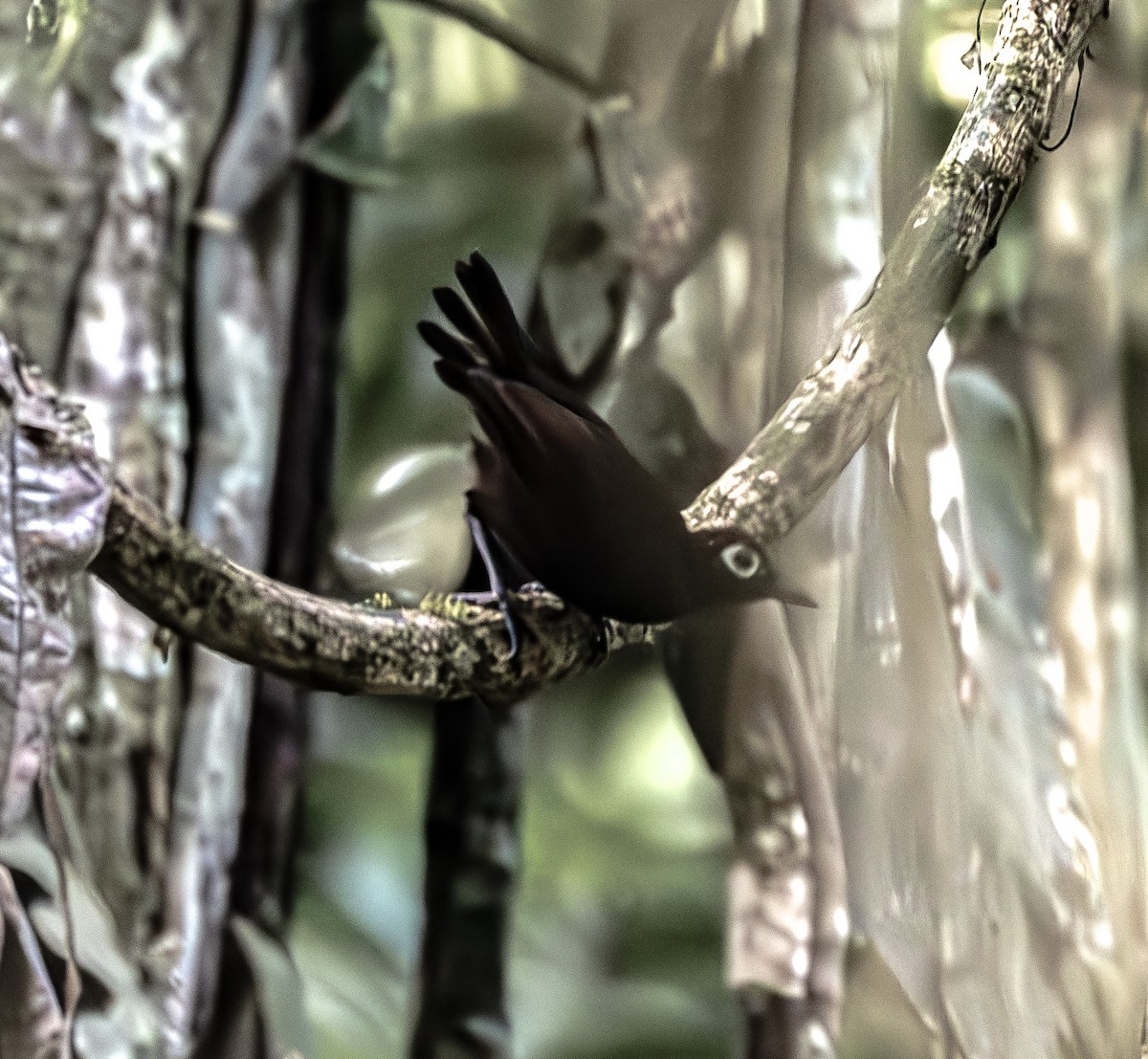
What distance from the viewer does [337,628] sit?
508 millimetres

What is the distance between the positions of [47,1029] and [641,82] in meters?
0.54

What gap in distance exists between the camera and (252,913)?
0.59m

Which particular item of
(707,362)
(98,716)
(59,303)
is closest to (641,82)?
(707,362)

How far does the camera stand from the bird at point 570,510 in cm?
53

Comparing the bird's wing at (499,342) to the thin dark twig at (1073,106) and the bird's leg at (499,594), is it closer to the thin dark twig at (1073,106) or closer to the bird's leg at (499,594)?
the bird's leg at (499,594)

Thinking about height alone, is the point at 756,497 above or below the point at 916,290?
below

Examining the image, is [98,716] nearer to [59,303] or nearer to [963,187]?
[59,303]

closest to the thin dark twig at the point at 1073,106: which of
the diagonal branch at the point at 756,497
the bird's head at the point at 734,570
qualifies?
the diagonal branch at the point at 756,497

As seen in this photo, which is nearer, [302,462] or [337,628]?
[337,628]

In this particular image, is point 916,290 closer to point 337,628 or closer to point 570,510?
point 570,510

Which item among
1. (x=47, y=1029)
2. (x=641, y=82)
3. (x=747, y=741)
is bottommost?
(x=47, y=1029)

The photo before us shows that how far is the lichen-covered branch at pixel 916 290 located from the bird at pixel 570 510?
0.02 meters

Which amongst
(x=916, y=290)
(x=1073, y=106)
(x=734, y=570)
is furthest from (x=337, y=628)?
(x=1073, y=106)

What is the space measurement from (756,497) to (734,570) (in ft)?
0.13
